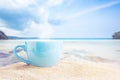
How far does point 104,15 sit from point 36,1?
0.27m

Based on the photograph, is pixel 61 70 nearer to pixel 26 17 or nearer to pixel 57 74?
pixel 57 74

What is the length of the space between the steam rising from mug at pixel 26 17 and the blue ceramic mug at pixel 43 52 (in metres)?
0.22

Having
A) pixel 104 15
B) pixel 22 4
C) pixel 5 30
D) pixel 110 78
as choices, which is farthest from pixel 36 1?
pixel 110 78

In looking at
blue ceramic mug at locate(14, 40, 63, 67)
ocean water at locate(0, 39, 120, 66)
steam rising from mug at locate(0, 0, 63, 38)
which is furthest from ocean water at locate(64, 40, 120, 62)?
blue ceramic mug at locate(14, 40, 63, 67)

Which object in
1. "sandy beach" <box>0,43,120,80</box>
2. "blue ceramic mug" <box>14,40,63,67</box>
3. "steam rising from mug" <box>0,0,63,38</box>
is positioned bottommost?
"sandy beach" <box>0,43,120,80</box>

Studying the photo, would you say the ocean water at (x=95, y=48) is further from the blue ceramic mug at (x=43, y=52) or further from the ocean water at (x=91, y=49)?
the blue ceramic mug at (x=43, y=52)

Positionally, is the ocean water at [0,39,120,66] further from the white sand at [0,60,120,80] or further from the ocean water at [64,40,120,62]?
the white sand at [0,60,120,80]

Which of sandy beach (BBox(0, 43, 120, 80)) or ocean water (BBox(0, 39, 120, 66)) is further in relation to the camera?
ocean water (BBox(0, 39, 120, 66))

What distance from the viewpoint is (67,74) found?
39cm

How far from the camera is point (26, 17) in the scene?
2.13 ft

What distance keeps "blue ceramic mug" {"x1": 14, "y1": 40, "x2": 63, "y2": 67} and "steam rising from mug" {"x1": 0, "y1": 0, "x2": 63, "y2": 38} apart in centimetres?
22

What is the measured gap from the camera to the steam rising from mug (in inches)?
25.3

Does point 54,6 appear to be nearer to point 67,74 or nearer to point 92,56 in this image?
point 92,56

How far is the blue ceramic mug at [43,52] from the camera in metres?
0.42
